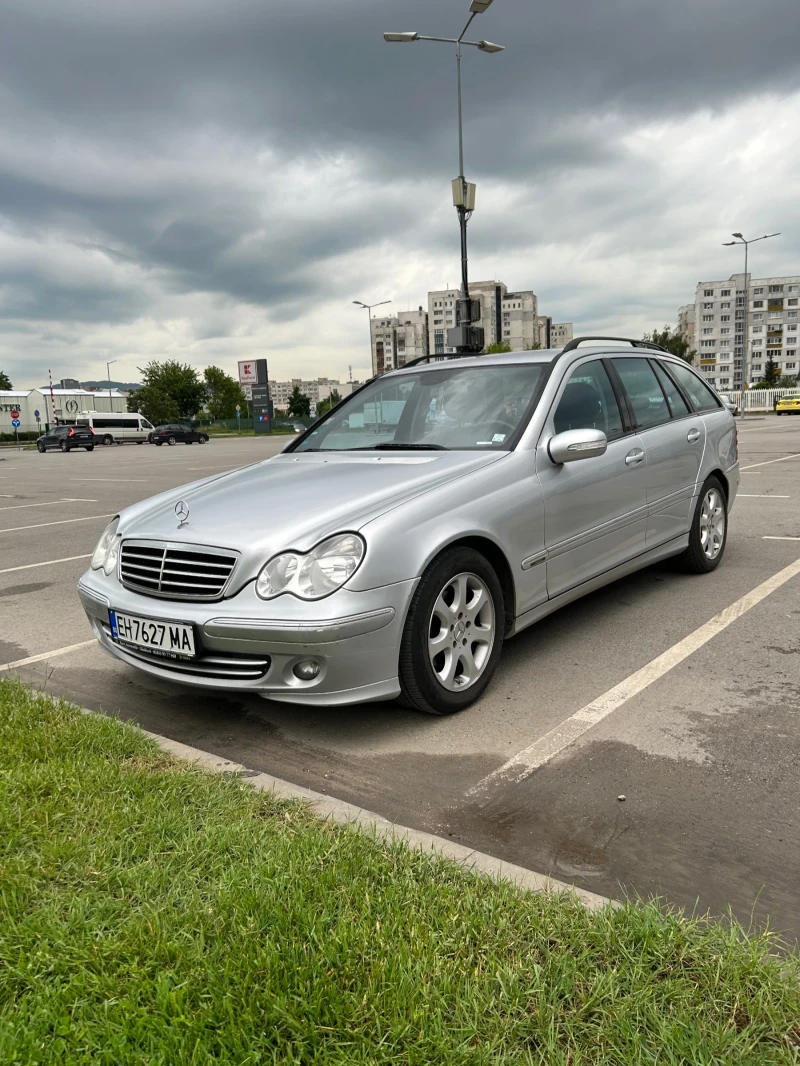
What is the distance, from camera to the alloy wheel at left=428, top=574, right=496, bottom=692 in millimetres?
3453

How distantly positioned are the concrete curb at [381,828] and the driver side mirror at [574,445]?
6.78 feet

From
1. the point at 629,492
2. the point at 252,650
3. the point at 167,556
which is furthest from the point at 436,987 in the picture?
the point at 629,492

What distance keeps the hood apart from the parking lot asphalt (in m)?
0.79

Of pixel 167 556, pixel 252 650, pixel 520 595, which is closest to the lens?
pixel 252 650

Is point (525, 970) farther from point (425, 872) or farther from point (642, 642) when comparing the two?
point (642, 642)

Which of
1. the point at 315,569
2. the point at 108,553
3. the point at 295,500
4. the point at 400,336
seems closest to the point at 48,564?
the point at 108,553

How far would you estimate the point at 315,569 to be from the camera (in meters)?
3.16

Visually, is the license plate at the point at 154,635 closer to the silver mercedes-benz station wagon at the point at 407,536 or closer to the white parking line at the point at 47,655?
the silver mercedes-benz station wagon at the point at 407,536

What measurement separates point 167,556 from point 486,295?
126270mm

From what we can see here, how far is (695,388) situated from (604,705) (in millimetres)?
3352

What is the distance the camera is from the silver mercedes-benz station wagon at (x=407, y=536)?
10.4ft

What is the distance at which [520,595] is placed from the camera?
12.7 feet

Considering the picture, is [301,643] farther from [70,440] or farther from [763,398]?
[763,398]

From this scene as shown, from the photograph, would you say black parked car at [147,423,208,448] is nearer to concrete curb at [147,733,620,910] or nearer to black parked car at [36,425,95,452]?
black parked car at [36,425,95,452]
